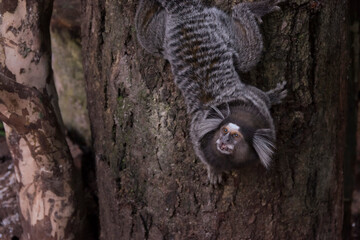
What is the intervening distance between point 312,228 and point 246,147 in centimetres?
68

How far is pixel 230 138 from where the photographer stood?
1597mm

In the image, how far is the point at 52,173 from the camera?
2096mm

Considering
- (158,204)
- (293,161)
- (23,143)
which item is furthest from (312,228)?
(23,143)

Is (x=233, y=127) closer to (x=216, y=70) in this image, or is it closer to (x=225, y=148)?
(x=225, y=148)

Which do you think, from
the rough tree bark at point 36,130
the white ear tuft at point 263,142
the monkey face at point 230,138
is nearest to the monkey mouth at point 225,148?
the monkey face at point 230,138

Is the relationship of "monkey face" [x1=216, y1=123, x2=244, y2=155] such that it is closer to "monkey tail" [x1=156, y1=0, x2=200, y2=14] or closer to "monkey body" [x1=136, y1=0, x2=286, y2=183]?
"monkey body" [x1=136, y1=0, x2=286, y2=183]

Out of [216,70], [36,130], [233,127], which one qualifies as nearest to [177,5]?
[216,70]

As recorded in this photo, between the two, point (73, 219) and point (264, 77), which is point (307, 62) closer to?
point (264, 77)

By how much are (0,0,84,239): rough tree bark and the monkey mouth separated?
0.97 meters

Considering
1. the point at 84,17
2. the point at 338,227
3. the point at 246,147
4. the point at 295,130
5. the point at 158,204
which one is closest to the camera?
the point at 246,147

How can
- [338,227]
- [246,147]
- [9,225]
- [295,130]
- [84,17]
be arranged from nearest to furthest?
1. [246,147]
2. [295,130]
3. [84,17]
4. [338,227]
5. [9,225]

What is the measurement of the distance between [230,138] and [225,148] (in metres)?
0.05

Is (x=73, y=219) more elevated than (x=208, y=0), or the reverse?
(x=208, y=0)

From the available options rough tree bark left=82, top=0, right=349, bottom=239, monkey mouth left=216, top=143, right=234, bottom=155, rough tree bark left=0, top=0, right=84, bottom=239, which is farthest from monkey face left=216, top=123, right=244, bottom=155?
rough tree bark left=0, top=0, right=84, bottom=239
